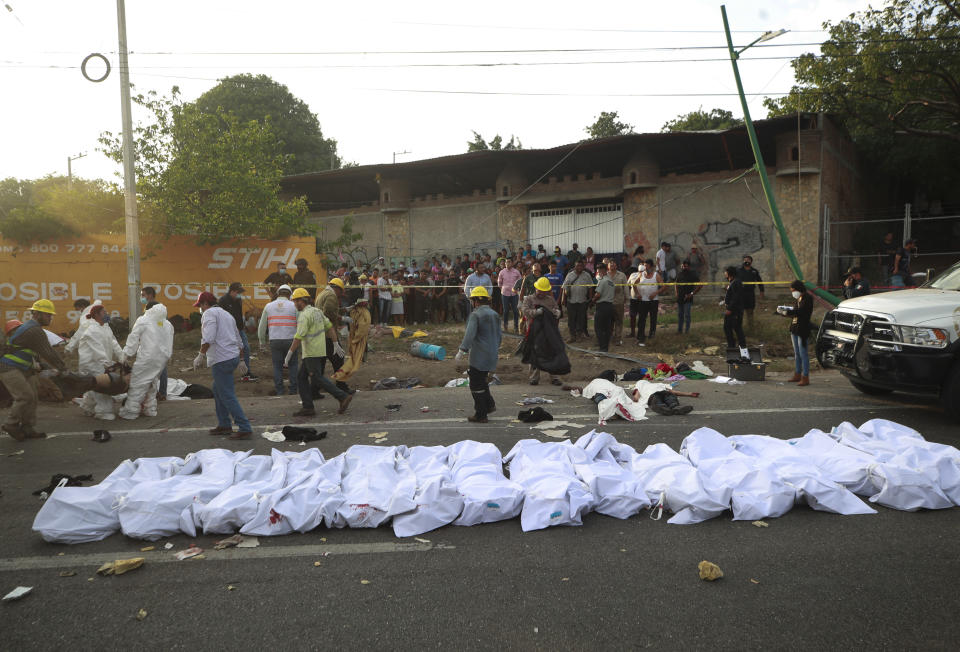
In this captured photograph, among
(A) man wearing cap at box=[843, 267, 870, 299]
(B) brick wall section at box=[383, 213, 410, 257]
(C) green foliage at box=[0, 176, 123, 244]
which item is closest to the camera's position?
(A) man wearing cap at box=[843, 267, 870, 299]

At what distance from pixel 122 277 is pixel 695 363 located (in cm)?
1598

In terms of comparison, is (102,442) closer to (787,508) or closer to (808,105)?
(787,508)

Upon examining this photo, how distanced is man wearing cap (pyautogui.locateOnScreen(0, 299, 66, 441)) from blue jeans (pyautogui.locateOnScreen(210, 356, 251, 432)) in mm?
2323

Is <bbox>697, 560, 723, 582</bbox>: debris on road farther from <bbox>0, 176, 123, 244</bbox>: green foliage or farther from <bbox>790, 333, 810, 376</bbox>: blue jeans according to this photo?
<bbox>0, 176, 123, 244</bbox>: green foliage

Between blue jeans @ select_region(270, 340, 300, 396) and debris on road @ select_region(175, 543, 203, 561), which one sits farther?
blue jeans @ select_region(270, 340, 300, 396)

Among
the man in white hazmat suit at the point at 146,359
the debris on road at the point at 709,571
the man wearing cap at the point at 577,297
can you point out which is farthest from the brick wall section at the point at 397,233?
the debris on road at the point at 709,571

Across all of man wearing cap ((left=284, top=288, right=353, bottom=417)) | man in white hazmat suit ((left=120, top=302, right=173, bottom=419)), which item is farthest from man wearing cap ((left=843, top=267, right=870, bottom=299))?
man in white hazmat suit ((left=120, top=302, right=173, bottom=419))

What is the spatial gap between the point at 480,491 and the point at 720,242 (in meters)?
18.2

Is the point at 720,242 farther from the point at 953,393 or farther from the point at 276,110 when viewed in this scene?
the point at 276,110

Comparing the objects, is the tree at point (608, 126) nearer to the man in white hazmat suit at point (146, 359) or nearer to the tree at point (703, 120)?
the tree at point (703, 120)

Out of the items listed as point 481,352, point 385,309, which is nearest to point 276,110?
point 385,309

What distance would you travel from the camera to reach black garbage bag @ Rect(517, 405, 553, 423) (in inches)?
298

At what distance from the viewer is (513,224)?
77.1ft

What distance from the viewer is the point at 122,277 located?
17438 mm
